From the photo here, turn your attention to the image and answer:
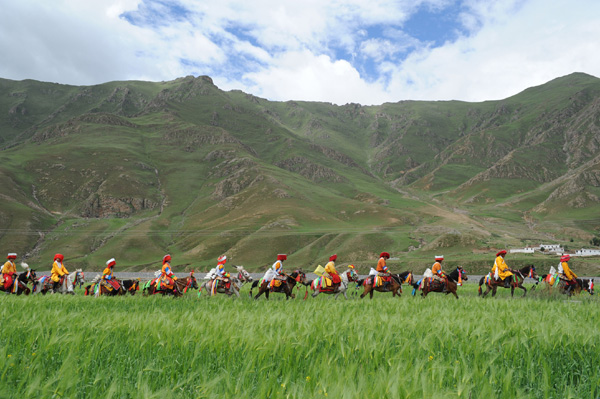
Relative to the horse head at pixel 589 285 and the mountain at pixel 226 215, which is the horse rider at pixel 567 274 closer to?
the horse head at pixel 589 285

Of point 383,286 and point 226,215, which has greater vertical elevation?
point 226,215

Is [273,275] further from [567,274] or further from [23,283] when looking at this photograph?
[567,274]

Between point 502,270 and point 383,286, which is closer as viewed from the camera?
point 383,286

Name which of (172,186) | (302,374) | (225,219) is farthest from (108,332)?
(172,186)

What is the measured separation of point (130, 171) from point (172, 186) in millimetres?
20372

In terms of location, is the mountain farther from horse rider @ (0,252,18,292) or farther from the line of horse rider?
horse rider @ (0,252,18,292)

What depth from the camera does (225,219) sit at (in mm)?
131625

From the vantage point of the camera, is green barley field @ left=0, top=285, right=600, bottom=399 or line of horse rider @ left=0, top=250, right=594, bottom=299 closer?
green barley field @ left=0, top=285, right=600, bottom=399

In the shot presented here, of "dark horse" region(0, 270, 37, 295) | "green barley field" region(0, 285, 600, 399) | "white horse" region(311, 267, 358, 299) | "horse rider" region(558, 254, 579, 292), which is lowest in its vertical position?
"dark horse" region(0, 270, 37, 295)

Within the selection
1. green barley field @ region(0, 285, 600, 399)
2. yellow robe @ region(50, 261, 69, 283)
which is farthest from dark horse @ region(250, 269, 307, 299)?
green barley field @ region(0, 285, 600, 399)

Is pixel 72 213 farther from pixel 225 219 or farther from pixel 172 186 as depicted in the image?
pixel 225 219

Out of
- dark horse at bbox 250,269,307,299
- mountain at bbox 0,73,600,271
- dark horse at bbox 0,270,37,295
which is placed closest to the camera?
dark horse at bbox 0,270,37,295

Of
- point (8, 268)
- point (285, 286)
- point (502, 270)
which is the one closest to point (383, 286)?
point (285, 286)

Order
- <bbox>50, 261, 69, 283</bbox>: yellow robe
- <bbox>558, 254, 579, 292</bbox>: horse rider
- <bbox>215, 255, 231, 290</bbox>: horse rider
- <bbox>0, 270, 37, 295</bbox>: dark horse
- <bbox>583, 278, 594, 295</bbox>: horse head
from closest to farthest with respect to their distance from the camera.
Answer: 1. <bbox>0, 270, 37, 295</bbox>: dark horse
2. <bbox>50, 261, 69, 283</bbox>: yellow robe
3. <bbox>215, 255, 231, 290</bbox>: horse rider
4. <bbox>558, 254, 579, 292</bbox>: horse rider
5. <bbox>583, 278, 594, 295</bbox>: horse head
